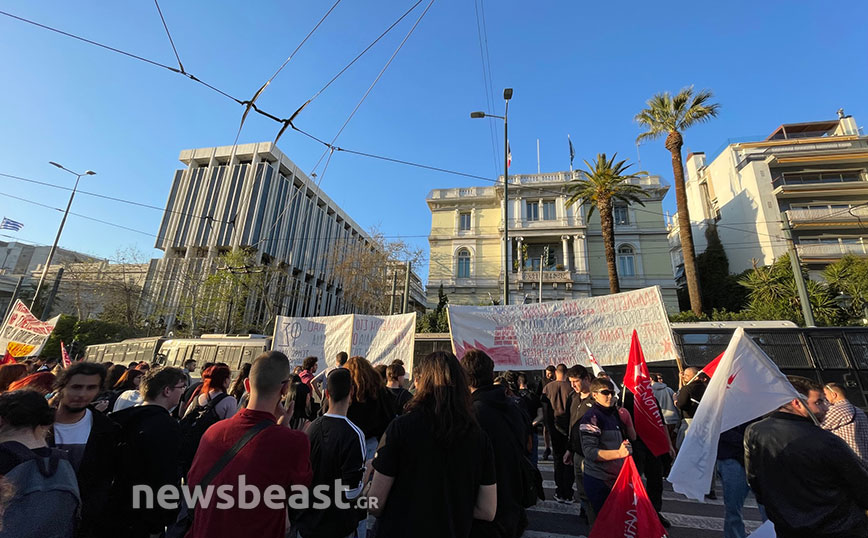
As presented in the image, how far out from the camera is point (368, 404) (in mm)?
3703

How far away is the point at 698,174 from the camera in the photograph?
40719 mm

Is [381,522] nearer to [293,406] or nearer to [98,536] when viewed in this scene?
[98,536]

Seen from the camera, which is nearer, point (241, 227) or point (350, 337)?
point (350, 337)

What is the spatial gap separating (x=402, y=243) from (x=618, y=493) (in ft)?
86.9

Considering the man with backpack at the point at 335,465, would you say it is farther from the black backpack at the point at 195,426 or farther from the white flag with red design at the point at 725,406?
the white flag with red design at the point at 725,406

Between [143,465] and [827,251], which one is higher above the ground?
[827,251]

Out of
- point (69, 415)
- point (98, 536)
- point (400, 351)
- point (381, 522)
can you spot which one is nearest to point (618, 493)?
point (381, 522)

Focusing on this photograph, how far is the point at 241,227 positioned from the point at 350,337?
3614cm

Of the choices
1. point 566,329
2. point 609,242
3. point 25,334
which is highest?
point 609,242

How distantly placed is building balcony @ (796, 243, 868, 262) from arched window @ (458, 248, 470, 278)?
84.7ft

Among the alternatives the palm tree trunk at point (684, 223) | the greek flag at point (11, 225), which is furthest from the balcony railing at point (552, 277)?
the greek flag at point (11, 225)

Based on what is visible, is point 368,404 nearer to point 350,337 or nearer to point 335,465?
point 335,465

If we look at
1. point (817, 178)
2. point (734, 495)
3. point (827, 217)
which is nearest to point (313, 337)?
point (734, 495)

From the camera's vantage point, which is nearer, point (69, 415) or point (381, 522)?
point (381, 522)
